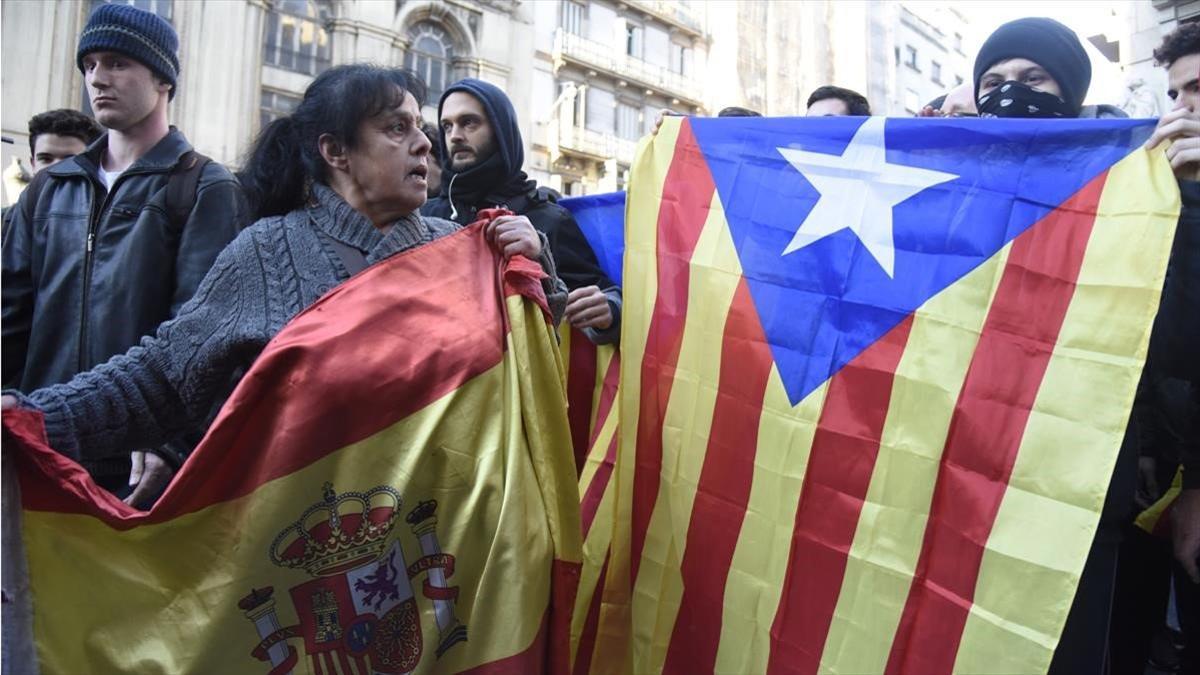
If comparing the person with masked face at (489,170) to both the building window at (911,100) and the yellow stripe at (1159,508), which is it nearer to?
the yellow stripe at (1159,508)

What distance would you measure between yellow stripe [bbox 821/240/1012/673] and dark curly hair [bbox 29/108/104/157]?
423cm

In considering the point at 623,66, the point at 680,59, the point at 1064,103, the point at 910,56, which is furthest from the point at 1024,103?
the point at 910,56

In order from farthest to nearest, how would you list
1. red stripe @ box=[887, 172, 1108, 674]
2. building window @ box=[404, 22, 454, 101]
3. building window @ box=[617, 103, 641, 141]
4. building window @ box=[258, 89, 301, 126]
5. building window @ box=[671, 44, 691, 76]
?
building window @ box=[671, 44, 691, 76] < building window @ box=[617, 103, 641, 141] < building window @ box=[404, 22, 454, 101] < building window @ box=[258, 89, 301, 126] < red stripe @ box=[887, 172, 1108, 674]

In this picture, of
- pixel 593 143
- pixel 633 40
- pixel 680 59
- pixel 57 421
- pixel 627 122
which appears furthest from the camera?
pixel 680 59

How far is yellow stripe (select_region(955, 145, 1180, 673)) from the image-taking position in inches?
75.3

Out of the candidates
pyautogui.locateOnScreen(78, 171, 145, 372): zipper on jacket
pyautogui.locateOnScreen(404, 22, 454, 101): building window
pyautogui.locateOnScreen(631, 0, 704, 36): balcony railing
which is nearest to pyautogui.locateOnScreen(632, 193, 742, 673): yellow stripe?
pyautogui.locateOnScreen(78, 171, 145, 372): zipper on jacket

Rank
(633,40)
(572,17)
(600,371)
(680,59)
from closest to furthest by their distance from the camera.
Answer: (600,371) < (572,17) < (633,40) < (680,59)

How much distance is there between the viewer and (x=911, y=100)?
40.1 metres

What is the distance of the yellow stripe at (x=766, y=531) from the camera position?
7.77 ft

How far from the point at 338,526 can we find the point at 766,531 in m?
1.18

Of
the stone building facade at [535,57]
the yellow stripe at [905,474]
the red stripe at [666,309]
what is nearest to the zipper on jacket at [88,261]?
the red stripe at [666,309]

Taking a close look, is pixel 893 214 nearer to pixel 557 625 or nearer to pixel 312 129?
pixel 557 625

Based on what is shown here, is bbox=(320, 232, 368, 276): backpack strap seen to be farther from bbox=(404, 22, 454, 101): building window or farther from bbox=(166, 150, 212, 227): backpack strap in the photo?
bbox=(404, 22, 454, 101): building window

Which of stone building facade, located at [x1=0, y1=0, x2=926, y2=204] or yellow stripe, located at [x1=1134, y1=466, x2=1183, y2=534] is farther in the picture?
stone building facade, located at [x1=0, y1=0, x2=926, y2=204]
